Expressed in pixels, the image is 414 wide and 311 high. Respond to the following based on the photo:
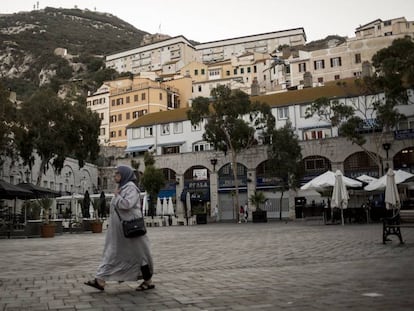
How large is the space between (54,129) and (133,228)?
34.5 metres

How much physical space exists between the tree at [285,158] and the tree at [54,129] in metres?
15.6

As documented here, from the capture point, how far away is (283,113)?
46.0 metres

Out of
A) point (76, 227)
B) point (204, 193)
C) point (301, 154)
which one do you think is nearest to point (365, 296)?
point (76, 227)

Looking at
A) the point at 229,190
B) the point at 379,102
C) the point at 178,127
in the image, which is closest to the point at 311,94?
the point at 379,102

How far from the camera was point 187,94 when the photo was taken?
85.4 m

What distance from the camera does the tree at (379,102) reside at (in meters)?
26.1

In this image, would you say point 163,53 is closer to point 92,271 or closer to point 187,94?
point 187,94

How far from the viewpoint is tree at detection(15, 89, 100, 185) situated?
3747 cm

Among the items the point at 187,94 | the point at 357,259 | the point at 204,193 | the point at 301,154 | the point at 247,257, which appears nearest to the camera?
the point at 357,259

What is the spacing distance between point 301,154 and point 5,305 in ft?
124

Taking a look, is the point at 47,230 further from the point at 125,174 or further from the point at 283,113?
the point at 283,113

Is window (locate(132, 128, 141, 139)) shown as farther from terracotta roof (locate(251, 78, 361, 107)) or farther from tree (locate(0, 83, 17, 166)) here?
tree (locate(0, 83, 17, 166))

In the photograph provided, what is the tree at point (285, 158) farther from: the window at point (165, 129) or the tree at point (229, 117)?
the window at point (165, 129)

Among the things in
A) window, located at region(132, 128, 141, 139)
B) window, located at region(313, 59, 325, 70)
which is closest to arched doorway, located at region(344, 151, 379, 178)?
window, located at region(132, 128, 141, 139)
